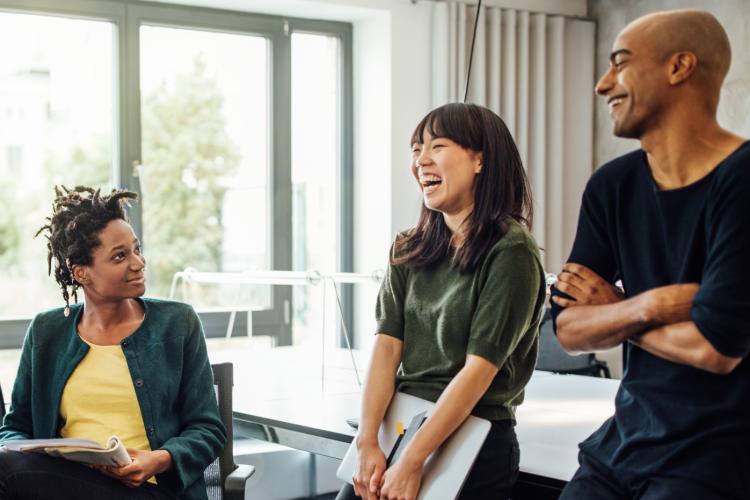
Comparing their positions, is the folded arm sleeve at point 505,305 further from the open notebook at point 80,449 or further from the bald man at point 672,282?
the open notebook at point 80,449

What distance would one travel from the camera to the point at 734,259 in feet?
4.07

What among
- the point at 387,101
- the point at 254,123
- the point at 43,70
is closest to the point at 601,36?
the point at 387,101

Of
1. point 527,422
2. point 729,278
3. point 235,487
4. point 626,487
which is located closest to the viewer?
point 729,278

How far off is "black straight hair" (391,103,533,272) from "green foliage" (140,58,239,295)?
2.46m

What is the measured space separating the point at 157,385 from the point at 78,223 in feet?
1.34

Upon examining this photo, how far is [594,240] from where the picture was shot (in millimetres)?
1511

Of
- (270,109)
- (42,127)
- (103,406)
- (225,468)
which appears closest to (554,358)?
(270,109)

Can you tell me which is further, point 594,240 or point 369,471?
point 369,471

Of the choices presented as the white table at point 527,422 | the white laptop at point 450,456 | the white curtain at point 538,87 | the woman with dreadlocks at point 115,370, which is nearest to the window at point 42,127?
the white table at point 527,422

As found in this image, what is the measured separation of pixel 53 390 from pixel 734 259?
4.75 ft

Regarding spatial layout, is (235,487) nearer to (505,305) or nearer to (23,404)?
(23,404)

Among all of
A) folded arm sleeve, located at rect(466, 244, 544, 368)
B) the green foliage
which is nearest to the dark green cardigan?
folded arm sleeve, located at rect(466, 244, 544, 368)

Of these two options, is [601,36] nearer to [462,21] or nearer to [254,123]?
[462,21]

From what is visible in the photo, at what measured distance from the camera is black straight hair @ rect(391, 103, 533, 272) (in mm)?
1844
